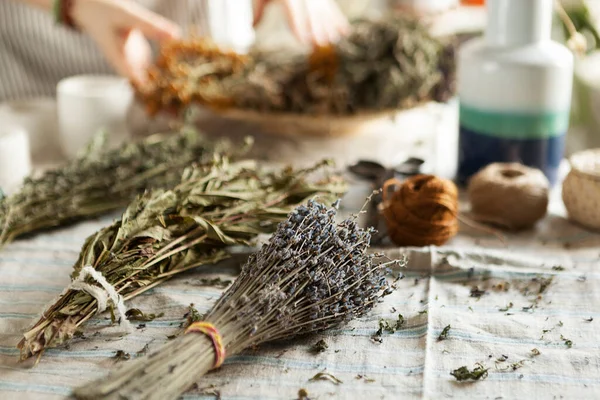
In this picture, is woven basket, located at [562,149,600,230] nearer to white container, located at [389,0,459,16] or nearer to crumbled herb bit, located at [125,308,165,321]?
crumbled herb bit, located at [125,308,165,321]

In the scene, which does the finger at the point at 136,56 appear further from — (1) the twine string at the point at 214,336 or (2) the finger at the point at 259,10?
(1) the twine string at the point at 214,336

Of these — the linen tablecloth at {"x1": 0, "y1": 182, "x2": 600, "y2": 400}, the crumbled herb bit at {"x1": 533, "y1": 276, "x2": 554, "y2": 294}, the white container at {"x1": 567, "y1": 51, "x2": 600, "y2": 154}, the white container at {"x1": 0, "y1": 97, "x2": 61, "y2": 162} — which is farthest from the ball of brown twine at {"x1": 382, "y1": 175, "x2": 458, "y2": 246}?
the white container at {"x1": 0, "y1": 97, "x2": 61, "y2": 162}

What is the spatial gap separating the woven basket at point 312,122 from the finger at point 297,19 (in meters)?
0.19

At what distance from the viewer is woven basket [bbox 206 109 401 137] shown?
1384 millimetres

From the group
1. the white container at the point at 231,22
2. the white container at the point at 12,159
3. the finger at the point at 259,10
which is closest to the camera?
the white container at the point at 12,159

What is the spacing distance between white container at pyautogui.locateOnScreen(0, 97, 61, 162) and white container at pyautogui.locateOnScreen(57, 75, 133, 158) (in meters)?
0.06

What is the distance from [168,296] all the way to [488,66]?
0.66m

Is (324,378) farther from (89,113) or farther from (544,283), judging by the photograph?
(89,113)

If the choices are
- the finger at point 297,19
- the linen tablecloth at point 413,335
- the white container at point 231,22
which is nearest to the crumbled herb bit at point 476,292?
the linen tablecloth at point 413,335

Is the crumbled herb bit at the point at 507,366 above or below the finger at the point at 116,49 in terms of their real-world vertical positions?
below

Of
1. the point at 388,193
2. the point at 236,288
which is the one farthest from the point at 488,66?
the point at 236,288

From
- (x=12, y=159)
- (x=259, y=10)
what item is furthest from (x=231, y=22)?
(x=12, y=159)

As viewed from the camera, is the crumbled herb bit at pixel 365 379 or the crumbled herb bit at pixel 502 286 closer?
the crumbled herb bit at pixel 365 379

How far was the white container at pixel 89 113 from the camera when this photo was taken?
1349 mm
